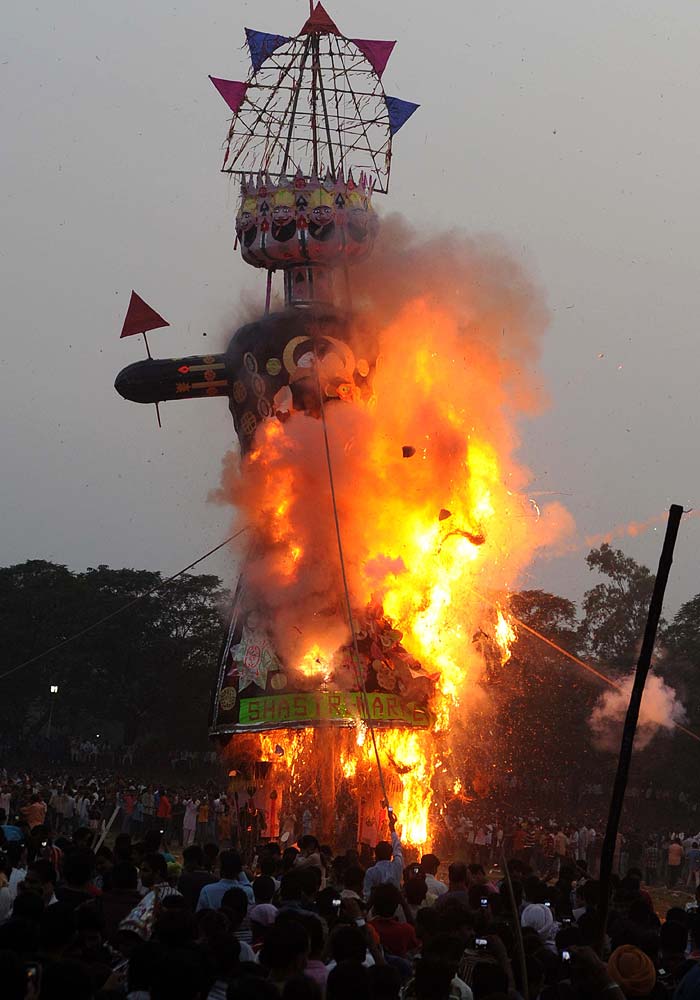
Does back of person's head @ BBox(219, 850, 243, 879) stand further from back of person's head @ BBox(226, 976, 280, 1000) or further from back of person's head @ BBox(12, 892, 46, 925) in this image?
back of person's head @ BBox(226, 976, 280, 1000)

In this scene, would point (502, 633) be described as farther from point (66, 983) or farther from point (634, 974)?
point (66, 983)

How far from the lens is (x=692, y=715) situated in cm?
4788

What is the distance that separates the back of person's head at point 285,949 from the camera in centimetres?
745

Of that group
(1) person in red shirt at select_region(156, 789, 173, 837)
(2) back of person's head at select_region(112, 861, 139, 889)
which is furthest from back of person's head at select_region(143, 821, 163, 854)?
(1) person in red shirt at select_region(156, 789, 173, 837)

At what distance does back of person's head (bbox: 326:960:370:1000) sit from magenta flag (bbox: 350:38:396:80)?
25124 mm

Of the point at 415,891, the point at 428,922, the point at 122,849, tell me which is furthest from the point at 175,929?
the point at 122,849

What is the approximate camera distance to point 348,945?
7.98 metres

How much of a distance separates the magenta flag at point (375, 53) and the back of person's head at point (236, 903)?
22182mm

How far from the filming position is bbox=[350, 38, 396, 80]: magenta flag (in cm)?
2936

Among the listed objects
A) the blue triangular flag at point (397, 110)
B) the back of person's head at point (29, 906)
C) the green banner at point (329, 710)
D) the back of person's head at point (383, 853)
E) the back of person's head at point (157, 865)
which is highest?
the blue triangular flag at point (397, 110)

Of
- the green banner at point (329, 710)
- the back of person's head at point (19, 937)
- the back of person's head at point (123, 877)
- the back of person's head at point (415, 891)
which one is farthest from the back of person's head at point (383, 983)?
the green banner at point (329, 710)

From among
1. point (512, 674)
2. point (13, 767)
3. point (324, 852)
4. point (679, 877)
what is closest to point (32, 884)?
point (324, 852)

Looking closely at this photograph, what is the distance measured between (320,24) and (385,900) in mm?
23124

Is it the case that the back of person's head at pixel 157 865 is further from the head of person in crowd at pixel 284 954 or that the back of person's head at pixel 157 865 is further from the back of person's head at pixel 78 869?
the head of person in crowd at pixel 284 954
